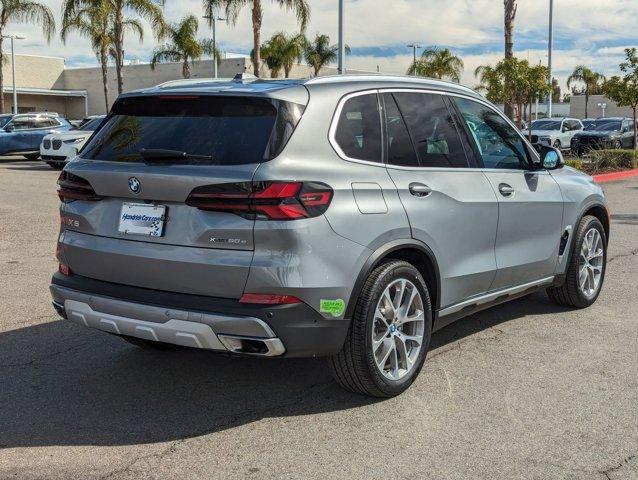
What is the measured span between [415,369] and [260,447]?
1.18 metres

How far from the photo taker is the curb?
69.3ft

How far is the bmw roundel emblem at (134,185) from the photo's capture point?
4035 mm

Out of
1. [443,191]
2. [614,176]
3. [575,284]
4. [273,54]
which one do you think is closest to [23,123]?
[614,176]

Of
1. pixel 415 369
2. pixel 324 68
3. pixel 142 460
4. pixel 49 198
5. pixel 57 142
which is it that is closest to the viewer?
pixel 142 460

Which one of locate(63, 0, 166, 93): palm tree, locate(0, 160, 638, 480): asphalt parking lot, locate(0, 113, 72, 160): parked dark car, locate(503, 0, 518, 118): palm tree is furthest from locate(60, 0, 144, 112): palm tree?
locate(0, 160, 638, 480): asphalt parking lot

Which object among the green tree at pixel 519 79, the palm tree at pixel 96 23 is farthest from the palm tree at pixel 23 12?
the green tree at pixel 519 79

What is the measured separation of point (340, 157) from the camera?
4.12 m

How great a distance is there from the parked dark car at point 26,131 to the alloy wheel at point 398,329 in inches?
927

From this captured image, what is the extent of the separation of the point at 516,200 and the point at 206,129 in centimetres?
246

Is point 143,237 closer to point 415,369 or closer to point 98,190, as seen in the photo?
point 98,190

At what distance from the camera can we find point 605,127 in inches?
1357

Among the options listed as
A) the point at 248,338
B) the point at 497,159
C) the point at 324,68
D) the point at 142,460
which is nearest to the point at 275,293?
the point at 248,338

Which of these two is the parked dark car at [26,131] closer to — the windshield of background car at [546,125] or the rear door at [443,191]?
the windshield of background car at [546,125]

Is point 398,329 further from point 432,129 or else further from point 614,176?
point 614,176
